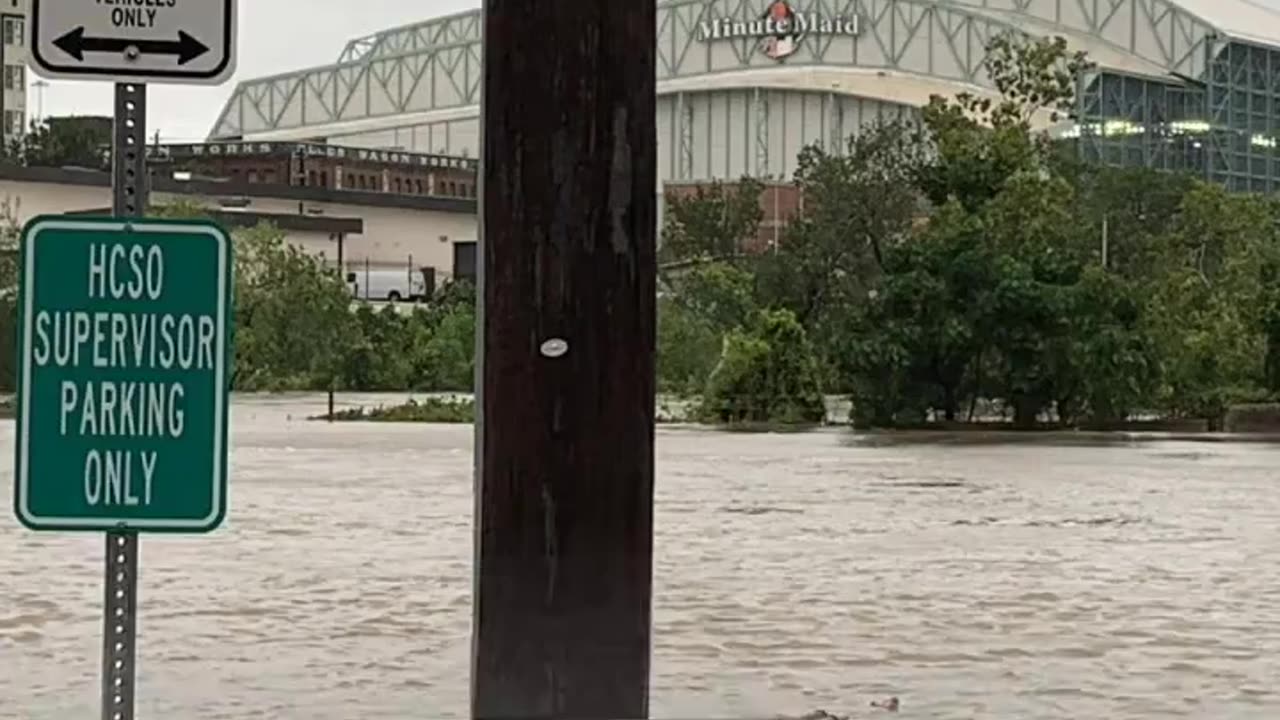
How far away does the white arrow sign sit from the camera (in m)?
2.99

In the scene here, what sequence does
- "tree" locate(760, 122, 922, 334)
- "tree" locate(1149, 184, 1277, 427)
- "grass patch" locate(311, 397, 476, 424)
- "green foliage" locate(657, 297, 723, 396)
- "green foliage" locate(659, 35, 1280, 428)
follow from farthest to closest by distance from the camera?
"tree" locate(760, 122, 922, 334) < "green foliage" locate(657, 297, 723, 396) < "grass patch" locate(311, 397, 476, 424) < "tree" locate(1149, 184, 1277, 427) < "green foliage" locate(659, 35, 1280, 428)

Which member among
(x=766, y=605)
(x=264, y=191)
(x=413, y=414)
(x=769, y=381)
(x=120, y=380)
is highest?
(x=264, y=191)

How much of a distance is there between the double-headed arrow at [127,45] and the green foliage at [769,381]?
136 ft

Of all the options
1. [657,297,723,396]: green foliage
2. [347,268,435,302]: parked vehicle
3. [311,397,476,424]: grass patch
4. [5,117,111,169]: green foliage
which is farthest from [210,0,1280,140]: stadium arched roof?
[311,397,476,424]: grass patch

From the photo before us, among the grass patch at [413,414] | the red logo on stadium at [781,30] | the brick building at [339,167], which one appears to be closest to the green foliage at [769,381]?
the grass patch at [413,414]

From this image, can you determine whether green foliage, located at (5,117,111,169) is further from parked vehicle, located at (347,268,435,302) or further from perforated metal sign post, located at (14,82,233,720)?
perforated metal sign post, located at (14,82,233,720)

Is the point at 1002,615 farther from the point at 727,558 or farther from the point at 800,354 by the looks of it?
the point at 800,354

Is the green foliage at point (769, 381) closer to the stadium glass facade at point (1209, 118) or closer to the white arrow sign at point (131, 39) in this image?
the stadium glass facade at point (1209, 118)

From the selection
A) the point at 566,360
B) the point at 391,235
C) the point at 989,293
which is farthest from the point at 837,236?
the point at 566,360

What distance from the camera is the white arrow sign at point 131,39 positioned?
2986 millimetres

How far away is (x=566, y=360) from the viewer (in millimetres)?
3697

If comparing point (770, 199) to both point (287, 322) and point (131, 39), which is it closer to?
point (287, 322)

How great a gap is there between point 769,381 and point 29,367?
41585 mm

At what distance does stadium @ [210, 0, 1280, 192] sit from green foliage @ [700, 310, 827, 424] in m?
27.1
